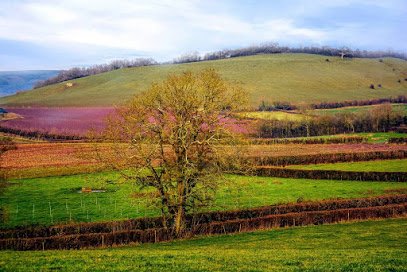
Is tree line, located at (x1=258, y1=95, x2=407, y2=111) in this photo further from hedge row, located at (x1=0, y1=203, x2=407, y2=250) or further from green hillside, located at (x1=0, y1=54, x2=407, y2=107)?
hedge row, located at (x1=0, y1=203, x2=407, y2=250)

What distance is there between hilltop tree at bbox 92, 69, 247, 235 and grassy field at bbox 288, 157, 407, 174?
33219 millimetres

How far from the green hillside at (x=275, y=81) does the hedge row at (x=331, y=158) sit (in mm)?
54404

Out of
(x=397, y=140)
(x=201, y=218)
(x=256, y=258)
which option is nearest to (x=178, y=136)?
(x=201, y=218)

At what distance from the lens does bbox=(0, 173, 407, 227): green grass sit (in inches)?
1371

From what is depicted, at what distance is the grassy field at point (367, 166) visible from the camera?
182ft

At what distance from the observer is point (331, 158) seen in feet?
204

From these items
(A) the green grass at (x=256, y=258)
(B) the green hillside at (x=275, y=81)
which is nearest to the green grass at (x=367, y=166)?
(A) the green grass at (x=256, y=258)

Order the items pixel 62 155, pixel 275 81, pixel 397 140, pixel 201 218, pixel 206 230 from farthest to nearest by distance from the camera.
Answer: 1. pixel 275 81
2. pixel 397 140
3. pixel 62 155
4. pixel 201 218
5. pixel 206 230

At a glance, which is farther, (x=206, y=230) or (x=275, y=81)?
(x=275, y=81)

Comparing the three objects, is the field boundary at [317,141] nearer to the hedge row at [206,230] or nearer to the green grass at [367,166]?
the green grass at [367,166]

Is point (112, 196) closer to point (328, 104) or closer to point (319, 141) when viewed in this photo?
point (319, 141)

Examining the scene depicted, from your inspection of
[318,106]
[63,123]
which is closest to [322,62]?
[318,106]

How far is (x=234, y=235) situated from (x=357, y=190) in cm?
2340

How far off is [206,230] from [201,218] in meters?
2.18
